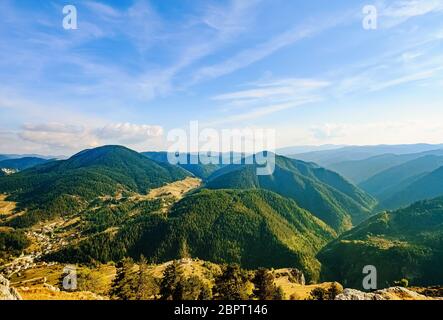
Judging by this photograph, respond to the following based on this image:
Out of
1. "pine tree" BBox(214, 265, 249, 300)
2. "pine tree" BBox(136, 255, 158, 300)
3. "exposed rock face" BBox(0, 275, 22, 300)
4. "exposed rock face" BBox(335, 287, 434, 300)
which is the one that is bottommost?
"pine tree" BBox(136, 255, 158, 300)

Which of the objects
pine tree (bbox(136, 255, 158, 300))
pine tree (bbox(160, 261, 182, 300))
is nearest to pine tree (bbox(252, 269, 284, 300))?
pine tree (bbox(160, 261, 182, 300))

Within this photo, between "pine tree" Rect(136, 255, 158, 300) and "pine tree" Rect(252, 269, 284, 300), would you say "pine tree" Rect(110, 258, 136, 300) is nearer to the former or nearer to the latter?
"pine tree" Rect(136, 255, 158, 300)

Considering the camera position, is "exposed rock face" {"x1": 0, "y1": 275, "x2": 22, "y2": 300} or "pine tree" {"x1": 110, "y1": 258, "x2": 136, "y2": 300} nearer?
"exposed rock face" {"x1": 0, "y1": 275, "x2": 22, "y2": 300}

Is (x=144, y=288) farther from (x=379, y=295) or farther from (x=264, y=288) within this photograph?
(x=379, y=295)

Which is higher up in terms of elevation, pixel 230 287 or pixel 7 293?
pixel 7 293

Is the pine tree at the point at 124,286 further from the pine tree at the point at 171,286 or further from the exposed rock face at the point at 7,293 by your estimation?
the exposed rock face at the point at 7,293

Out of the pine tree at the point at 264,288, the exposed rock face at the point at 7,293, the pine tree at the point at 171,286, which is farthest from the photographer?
the pine tree at the point at 264,288

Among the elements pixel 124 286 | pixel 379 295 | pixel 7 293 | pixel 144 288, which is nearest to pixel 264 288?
pixel 379 295

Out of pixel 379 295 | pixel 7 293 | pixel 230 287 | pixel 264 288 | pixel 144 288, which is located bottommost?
pixel 144 288

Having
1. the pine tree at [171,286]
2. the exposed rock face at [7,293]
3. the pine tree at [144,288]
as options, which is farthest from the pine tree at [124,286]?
the exposed rock face at [7,293]
